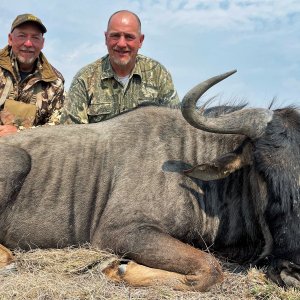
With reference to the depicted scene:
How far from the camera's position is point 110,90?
7977 millimetres

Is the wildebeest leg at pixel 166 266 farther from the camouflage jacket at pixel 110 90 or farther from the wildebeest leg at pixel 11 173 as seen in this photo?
the camouflage jacket at pixel 110 90

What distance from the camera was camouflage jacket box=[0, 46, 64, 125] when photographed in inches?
327

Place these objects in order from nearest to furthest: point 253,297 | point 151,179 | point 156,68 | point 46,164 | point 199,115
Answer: point 253,297 → point 199,115 → point 151,179 → point 46,164 → point 156,68

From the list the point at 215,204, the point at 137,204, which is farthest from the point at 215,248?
the point at 137,204

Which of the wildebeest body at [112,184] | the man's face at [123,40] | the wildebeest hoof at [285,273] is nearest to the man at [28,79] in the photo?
the man's face at [123,40]

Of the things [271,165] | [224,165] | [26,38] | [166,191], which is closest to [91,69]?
[26,38]

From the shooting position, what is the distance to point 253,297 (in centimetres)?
411

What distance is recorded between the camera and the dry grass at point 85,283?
4.00 meters

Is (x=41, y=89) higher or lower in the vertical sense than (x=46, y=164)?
higher

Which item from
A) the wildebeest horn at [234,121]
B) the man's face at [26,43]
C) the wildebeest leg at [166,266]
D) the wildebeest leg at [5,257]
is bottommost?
the wildebeest leg at [5,257]

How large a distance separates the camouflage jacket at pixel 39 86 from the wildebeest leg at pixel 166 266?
4342mm

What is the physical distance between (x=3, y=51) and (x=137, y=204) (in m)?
4.72

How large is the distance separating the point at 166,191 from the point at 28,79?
172 inches

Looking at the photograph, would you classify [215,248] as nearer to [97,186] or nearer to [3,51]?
[97,186]
